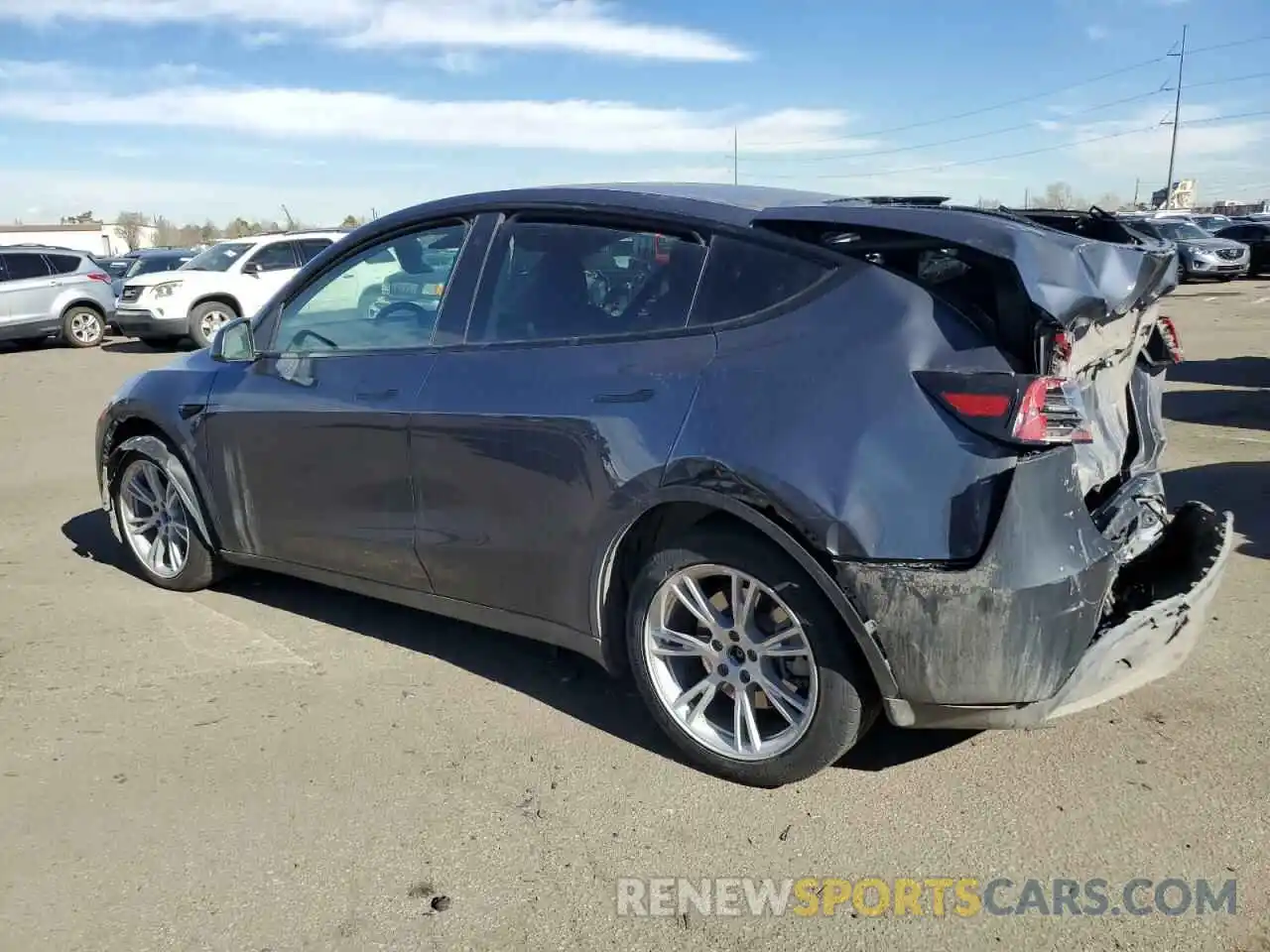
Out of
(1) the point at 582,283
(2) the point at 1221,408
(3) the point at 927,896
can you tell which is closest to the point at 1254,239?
(2) the point at 1221,408

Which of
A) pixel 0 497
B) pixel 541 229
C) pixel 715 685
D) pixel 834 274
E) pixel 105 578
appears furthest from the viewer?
pixel 0 497

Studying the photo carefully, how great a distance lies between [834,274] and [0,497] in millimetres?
6590

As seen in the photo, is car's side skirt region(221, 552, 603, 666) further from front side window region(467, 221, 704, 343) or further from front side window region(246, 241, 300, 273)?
front side window region(246, 241, 300, 273)

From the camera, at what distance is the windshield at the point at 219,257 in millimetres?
16969

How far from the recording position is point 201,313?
16.5m

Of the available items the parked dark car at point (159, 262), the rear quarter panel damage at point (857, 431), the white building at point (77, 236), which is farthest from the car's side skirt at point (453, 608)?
the white building at point (77, 236)

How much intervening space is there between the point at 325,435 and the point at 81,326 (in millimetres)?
16976

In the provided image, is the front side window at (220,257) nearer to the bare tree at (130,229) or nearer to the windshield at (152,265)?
the windshield at (152,265)

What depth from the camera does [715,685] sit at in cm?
318

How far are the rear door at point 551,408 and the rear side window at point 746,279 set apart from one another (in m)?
0.06

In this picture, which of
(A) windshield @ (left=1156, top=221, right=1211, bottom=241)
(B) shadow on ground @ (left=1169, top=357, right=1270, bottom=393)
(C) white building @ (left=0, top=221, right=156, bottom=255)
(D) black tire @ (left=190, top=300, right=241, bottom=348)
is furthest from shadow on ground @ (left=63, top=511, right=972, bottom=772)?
(C) white building @ (left=0, top=221, right=156, bottom=255)

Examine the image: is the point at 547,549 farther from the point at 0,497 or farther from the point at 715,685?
the point at 0,497

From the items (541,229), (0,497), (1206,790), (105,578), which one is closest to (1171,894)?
(1206,790)

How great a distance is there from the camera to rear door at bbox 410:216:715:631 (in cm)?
311
